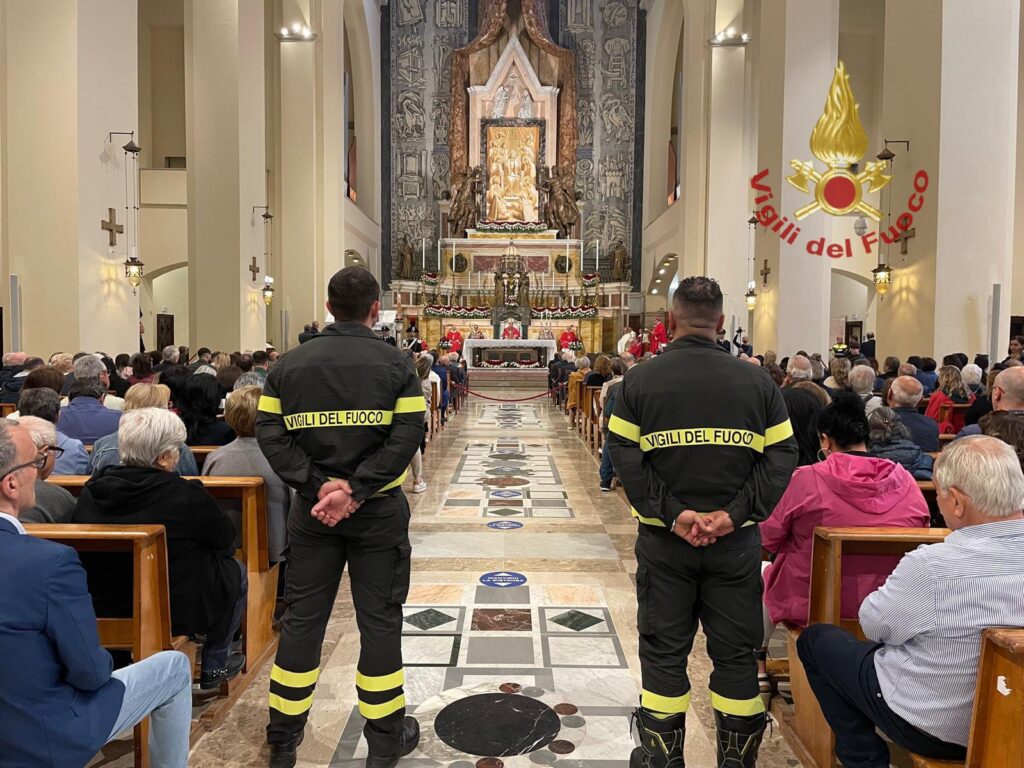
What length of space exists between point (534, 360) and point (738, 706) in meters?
19.7

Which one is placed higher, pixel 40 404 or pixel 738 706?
pixel 40 404

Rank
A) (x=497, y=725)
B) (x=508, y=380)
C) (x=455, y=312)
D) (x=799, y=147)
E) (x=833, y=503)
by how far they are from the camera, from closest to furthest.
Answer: (x=833, y=503) < (x=497, y=725) < (x=799, y=147) < (x=508, y=380) < (x=455, y=312)

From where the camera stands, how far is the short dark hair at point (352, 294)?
9.98ft

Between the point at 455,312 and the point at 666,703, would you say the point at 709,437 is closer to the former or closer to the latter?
the point at 666,703

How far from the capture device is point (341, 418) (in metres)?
2.98

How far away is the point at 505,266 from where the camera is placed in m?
27.0

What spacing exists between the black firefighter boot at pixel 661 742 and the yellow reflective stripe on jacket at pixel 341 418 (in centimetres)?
135

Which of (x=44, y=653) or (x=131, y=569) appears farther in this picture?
(x=131, y=569)

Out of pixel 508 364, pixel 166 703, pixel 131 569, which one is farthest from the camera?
pixel 508 364

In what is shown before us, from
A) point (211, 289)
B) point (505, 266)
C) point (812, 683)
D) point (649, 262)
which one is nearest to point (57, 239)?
point (211, 289)

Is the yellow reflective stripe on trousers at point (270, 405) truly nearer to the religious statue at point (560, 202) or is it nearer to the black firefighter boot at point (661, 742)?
the black firefighter boot at point (661, 742)

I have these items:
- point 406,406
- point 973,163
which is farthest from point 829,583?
point 973,163

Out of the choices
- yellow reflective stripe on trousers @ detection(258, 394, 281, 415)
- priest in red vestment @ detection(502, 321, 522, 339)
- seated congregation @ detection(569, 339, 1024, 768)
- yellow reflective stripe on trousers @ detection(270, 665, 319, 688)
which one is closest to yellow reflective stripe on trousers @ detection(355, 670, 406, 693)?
yellow reflective stripe on trousers @ detection(270, 665, 319, 688)

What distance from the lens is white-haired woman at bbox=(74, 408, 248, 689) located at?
315 cm
